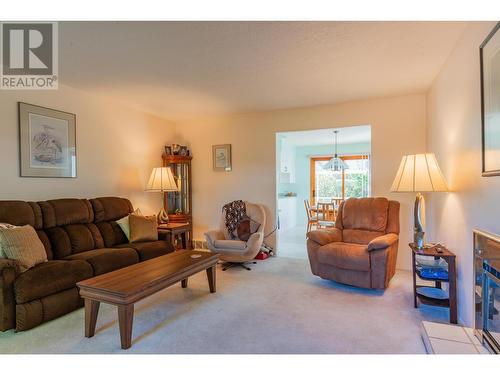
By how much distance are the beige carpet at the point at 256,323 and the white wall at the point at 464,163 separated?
595 millimetres

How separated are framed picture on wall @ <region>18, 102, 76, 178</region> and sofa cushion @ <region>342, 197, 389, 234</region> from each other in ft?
11.8

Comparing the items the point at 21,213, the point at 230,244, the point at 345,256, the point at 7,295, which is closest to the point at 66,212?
the point at 21,213

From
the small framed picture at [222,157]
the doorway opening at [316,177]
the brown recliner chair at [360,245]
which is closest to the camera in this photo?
the brown recliner chair at [360,245]

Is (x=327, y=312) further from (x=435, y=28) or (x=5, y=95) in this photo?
(x=5, y=95)

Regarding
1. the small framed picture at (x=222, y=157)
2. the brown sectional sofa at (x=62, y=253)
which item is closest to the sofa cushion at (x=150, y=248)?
the brown sectional sofa at (x=62, y=253)

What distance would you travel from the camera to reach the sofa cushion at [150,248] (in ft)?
10.6

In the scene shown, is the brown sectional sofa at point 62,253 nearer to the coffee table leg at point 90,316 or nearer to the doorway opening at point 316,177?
the coffee table leg at point 90,316

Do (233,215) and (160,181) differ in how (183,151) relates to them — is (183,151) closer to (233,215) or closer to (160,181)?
(160,181)

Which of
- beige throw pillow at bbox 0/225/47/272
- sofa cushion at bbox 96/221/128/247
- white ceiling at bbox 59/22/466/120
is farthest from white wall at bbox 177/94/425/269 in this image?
beige throw pillow at bbox 0/225/47/272

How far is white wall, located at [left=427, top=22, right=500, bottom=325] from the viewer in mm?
1803

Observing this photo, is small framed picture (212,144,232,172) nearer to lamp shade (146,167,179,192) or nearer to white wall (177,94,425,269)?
white wall (177,94,425,269)

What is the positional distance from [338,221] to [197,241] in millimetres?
2613

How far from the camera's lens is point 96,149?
374 centimetres

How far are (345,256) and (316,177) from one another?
5234mm
